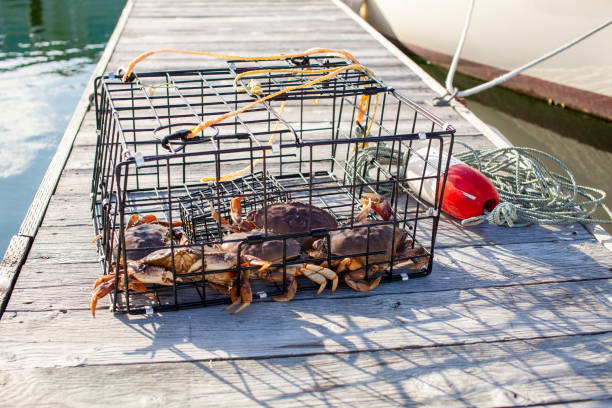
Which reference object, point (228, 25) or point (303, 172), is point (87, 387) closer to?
point (303, 172)

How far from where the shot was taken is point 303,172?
3898 millimetres

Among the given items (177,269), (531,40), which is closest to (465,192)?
(177,269)

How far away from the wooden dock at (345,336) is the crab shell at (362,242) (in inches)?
6.8

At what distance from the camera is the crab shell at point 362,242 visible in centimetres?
261

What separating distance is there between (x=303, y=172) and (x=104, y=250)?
1.53m

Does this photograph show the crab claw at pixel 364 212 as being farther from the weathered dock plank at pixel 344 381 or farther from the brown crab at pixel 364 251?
the weathered dock plank at pixel 344 381

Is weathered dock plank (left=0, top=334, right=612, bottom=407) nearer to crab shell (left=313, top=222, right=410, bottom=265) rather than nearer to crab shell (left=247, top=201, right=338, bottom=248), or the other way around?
crab shell (left=313, top=222, right=410, bottom=265)

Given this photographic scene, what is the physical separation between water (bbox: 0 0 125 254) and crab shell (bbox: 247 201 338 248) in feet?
10.3

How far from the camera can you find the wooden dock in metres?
2.11

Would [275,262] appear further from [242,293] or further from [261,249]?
[242,293]

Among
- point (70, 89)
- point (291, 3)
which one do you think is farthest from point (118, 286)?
point (291, 3)

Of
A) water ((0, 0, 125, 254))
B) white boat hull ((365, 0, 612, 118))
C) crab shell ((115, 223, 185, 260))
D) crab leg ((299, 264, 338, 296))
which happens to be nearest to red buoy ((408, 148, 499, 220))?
crab leg ((299, 264, 338, 296))

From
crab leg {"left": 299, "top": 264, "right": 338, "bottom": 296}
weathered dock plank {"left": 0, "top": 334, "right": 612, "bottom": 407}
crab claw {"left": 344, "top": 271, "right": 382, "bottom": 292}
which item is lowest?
weathered dock plank {"left": 0, "top": 334, "right": 612, "bottom": 407}

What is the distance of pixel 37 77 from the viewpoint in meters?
8.95
